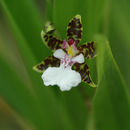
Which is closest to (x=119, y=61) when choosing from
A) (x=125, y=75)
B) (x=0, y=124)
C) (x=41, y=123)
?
(x=125, y=75)

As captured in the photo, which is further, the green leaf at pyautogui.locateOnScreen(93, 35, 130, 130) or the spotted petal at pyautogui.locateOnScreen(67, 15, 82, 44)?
the spotted petal at pyautogui.locateOnScreen(67, 15, 82, 44)

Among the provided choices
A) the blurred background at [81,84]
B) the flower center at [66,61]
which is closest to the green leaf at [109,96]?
the blurred background at [81,84]

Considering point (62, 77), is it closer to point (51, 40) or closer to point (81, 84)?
point (51, 40)

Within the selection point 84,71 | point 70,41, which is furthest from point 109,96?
point 70,41

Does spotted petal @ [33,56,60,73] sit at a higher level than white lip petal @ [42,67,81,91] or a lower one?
higher

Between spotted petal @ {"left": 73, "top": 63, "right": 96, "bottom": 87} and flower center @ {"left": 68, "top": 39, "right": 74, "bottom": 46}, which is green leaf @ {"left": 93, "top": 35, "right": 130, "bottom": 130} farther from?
flower center @ {"left": 68, "top": 39, "right": 74, "bottom": 46}

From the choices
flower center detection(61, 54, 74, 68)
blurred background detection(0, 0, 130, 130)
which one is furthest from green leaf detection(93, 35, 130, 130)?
flower center detection(61, 54, 74, 68)

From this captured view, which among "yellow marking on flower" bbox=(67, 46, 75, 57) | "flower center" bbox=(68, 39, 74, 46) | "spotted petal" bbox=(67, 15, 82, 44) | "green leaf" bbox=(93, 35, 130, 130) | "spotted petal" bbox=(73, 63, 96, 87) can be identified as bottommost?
"green leaf" bbox=(93, 35, 130, 130)
